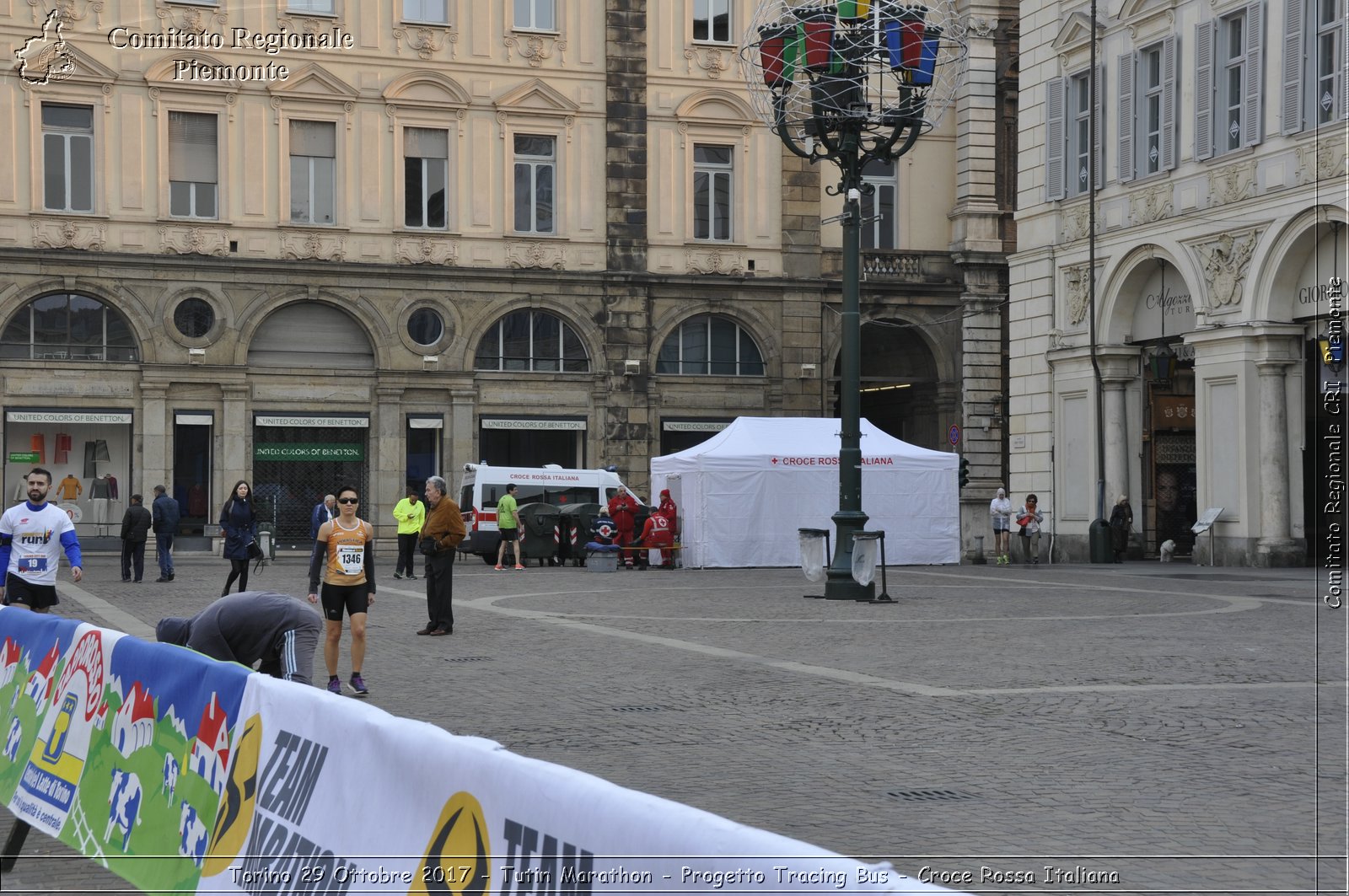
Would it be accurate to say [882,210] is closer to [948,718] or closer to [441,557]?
[441,557]

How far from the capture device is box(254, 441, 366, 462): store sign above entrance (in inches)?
1626

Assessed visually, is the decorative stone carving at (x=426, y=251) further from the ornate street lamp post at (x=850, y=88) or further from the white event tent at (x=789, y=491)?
the ornate street lamp post at (x=850, y=88)

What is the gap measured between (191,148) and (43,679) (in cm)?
3511

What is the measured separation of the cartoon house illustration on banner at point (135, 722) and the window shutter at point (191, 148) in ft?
118

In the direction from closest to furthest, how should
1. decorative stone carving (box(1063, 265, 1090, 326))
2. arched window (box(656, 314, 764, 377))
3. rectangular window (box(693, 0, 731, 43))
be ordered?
decorative stone carving (box(1063, 265, 1090, 326))
arched window (box(656, 314, 764, 377))
rectangular window (box(693, 0, 731, 43))

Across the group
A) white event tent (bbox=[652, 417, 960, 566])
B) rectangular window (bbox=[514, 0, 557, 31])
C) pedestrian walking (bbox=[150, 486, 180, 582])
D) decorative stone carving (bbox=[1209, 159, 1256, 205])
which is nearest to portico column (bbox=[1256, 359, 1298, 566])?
decorative stone carving (bbox=[1209, 159, 1256, 205])

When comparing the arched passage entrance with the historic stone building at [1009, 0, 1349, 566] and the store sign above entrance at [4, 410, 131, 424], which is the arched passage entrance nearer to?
the historic stone building at [1009, 0, 1349, 566]

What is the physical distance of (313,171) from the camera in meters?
41.9

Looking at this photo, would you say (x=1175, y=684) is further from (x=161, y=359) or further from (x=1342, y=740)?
(x=161, y=359)

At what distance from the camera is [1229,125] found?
30.7 meters

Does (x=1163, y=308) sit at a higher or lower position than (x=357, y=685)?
higher

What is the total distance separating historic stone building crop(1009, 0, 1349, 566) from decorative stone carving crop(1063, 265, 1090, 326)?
4 centimetres

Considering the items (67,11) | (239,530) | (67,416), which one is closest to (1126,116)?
(239,530)

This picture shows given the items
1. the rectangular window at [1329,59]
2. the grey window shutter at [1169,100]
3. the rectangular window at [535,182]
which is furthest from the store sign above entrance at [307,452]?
the rectangular window at [1329,59]
